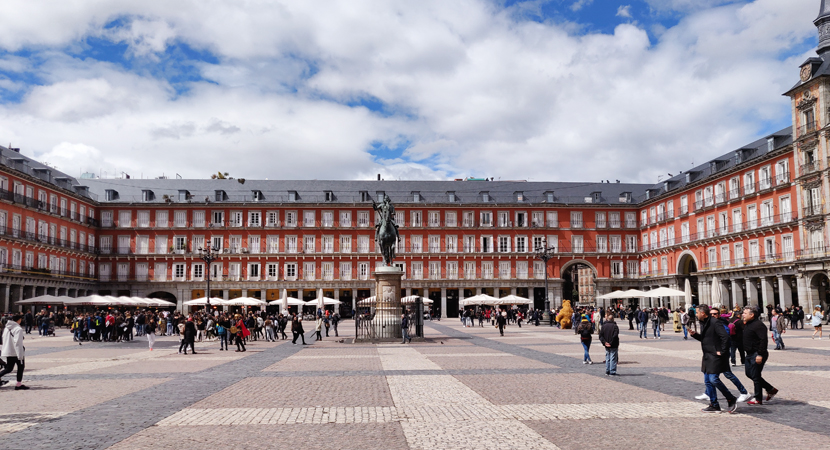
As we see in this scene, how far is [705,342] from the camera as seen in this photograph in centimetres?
989

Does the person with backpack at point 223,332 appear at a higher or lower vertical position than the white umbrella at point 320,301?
lower

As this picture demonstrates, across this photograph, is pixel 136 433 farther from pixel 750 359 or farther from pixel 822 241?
pixel 822 241

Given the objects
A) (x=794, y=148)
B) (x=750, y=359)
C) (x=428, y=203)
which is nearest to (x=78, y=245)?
(x=428, y=203)

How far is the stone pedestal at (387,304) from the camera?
90.1ft

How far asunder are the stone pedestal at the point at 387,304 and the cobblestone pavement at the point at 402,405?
27.0ft

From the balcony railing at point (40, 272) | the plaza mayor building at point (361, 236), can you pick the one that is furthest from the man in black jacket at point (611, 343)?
the plaza mayor building at point (361, 236)

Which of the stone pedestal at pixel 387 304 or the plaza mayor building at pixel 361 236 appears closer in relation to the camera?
the stone pedestal at pixel 387 304

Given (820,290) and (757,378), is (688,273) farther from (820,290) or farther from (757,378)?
(757,378)

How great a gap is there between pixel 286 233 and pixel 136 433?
63.1m

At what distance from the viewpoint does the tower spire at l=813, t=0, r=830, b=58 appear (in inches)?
1873

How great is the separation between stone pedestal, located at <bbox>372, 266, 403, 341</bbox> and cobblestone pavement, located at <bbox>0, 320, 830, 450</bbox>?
8242 mm

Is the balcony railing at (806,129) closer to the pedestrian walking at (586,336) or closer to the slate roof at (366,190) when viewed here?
the slate roof at (366,190)

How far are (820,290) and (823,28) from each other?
18.8m

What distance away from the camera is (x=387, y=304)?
27891 millimetres
